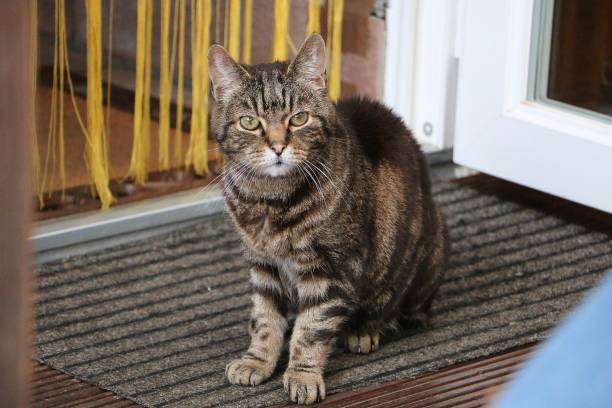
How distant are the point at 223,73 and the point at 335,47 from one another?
0.84 meters

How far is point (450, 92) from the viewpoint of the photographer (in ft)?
8.78

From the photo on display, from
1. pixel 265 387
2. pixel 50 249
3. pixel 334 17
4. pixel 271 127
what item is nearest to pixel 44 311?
pixel 50 249

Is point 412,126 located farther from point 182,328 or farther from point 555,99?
point 182,328

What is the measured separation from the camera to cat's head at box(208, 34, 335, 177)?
1.69 metres

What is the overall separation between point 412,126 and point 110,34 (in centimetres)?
87

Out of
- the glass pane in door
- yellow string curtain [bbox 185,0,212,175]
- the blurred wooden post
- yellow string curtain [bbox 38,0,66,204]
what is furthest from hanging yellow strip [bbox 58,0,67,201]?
the blurred wooden post

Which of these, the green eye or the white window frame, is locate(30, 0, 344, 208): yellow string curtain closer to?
the white window frame

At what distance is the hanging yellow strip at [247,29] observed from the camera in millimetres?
2375

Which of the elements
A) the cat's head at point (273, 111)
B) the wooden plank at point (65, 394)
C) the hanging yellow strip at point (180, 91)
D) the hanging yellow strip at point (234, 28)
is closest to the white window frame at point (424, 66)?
the hanging yellow strip at point (234, 28)

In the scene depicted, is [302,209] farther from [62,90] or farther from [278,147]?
[62,90]

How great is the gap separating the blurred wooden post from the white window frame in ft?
6.65

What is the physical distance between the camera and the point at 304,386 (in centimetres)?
170

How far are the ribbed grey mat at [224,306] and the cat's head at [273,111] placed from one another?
14.8 inches

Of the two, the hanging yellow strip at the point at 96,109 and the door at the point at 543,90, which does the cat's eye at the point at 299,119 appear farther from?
the door at the point at 543,90
